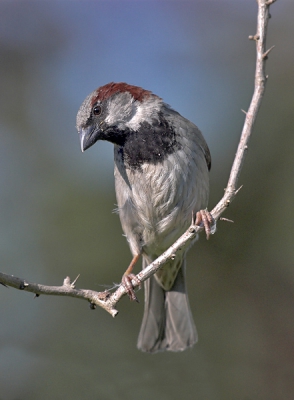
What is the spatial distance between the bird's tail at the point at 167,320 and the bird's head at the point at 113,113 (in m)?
1.65

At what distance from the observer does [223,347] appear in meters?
6.45

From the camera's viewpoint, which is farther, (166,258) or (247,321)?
(247,321)

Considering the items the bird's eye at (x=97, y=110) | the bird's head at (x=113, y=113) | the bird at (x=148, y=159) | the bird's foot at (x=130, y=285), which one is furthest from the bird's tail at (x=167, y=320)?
the bird's eye at (x=97, y=110)

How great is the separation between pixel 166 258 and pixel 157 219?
132 centimetres

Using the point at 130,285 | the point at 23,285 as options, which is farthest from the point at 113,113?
the point at 23,285

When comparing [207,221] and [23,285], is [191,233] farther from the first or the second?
[23,285]

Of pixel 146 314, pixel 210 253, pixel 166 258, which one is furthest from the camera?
pixel 210 253

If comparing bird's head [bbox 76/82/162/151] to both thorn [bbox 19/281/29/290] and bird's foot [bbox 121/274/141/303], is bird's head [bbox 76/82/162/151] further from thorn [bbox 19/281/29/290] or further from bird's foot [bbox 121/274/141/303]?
thorn [bbox 19/281/29/290]

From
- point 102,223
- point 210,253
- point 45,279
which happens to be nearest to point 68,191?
point 102,223

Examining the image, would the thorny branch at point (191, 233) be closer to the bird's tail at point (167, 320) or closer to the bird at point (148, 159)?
the bird at point (148, 159)

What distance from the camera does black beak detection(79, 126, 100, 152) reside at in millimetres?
4574

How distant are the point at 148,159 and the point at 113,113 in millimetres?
562

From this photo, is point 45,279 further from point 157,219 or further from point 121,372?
point 157,219

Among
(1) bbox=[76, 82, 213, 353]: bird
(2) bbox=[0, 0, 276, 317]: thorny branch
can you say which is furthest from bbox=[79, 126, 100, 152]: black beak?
(2) bbox=[0, 0, 276, 317]: thorny branch
